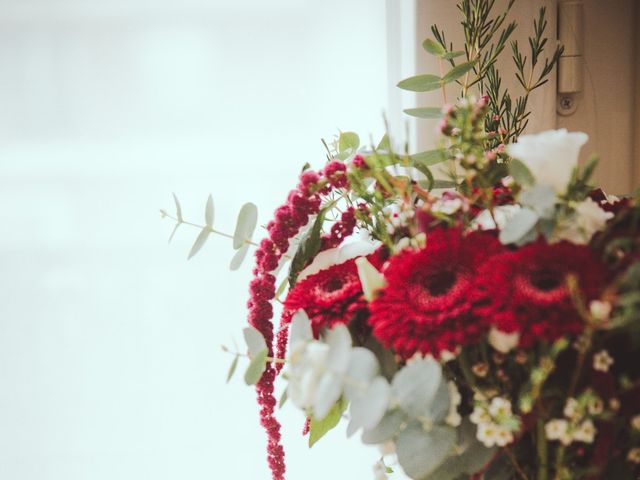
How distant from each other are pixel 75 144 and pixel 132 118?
0.33 ft

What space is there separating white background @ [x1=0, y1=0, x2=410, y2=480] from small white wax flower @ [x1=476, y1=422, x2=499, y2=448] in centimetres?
65

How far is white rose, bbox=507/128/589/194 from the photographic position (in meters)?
0.56

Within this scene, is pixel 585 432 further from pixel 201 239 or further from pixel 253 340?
pixel 201 239

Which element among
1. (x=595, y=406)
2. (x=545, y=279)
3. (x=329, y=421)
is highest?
(x=545, y=279)

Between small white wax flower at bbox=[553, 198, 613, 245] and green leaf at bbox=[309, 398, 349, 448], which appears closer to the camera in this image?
small white wax flower at bbox=[553, 198, 613, 245]

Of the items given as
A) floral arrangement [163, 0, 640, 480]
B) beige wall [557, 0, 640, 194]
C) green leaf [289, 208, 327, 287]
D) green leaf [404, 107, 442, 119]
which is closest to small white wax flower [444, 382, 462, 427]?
floral arrangement [163, 0, 640, 480]

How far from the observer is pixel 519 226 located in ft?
1.83

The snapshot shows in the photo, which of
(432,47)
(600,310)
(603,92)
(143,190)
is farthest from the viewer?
(603,92)

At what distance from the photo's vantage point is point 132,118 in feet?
3.55

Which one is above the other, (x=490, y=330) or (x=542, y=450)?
(x=490, y=330)

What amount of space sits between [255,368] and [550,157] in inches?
13.4

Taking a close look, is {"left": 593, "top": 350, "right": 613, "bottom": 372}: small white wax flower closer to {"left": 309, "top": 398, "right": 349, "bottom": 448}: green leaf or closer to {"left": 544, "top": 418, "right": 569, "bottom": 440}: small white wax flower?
{"left": 544, "top": 418, "right": 569, "bottom": 440}: small white wax flower

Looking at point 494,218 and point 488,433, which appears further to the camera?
point 494,218

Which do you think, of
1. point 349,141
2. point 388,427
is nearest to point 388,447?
point 388,427
